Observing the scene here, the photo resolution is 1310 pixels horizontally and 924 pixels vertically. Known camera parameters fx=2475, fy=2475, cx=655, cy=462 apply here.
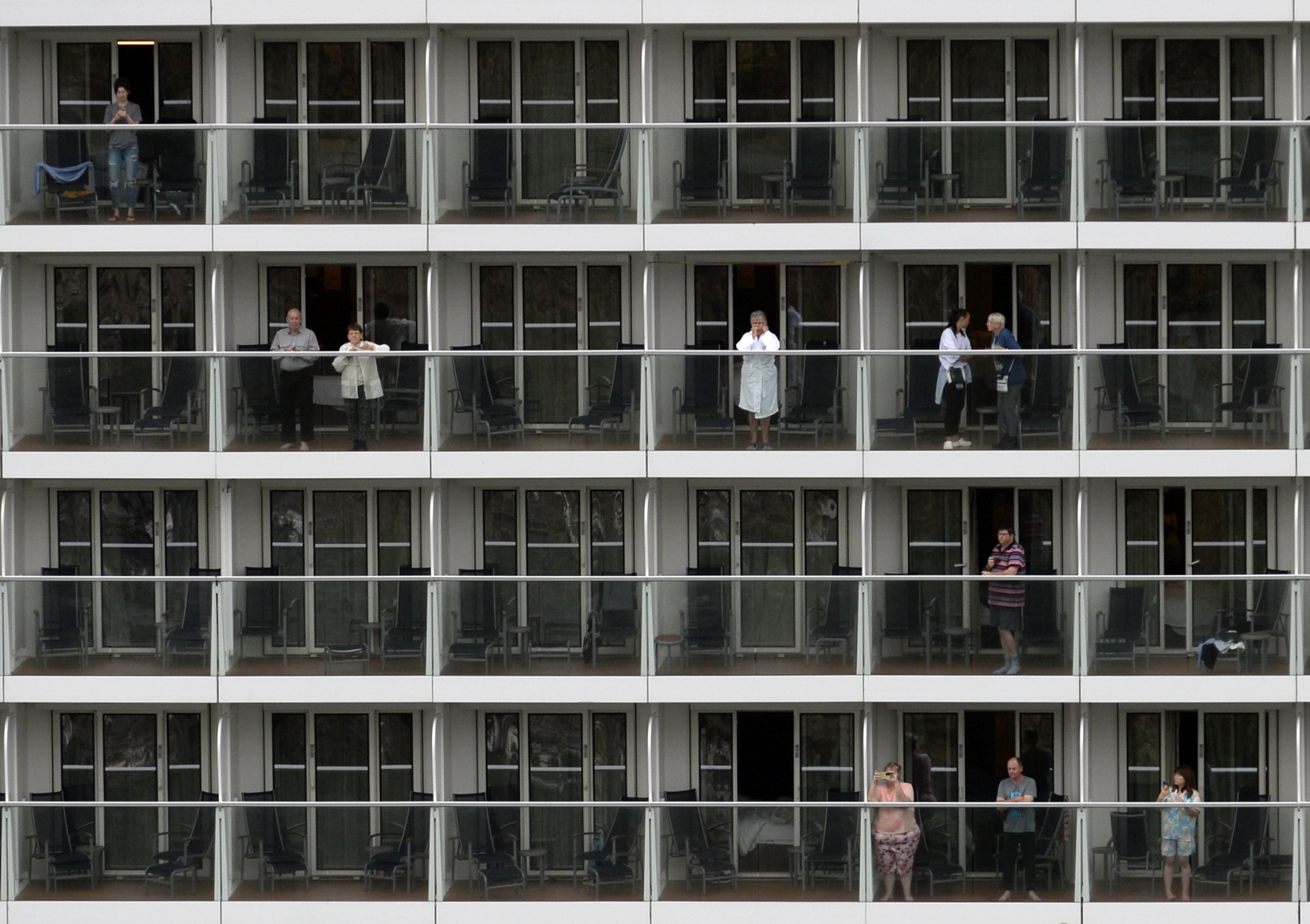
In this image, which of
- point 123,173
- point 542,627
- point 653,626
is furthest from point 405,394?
point 123,173

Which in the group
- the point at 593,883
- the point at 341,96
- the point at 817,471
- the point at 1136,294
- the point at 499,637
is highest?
the point at 341,96

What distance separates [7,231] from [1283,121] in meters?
14.0

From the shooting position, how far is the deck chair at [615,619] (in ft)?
87.9

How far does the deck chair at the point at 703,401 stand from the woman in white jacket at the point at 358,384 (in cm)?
328

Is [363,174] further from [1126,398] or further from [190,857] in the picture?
[1126,398]

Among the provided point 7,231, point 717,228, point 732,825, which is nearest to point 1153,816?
point 732,825

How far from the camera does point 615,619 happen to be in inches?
1057

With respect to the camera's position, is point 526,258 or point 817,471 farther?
point 526,258

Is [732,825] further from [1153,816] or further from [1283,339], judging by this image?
[1283,339]

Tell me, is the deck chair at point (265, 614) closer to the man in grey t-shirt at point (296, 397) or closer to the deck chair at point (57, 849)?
the man in grey t-shirt at point (296, 397)

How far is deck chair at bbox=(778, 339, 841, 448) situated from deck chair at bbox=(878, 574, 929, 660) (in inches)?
71.8

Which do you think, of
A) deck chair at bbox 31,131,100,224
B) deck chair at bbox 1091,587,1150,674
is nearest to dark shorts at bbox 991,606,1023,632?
deck chair at bbox 1091,587,1150,674

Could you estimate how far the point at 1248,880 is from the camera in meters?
25.9

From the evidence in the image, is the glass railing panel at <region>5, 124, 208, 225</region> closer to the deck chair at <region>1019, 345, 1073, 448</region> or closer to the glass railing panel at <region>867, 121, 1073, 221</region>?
the glass railing panel at <region>867, 121, 1073, 221</region>
